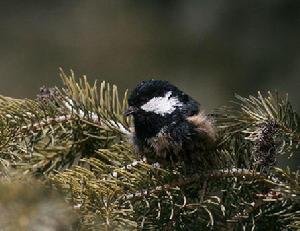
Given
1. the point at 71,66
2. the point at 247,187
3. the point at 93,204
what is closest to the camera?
the point at 93,204

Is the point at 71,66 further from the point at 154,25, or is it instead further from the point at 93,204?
the point at 93,204

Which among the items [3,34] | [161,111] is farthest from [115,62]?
[161,111]

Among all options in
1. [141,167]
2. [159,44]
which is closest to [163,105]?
[141,167]

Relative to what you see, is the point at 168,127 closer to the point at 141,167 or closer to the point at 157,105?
the point at 157,105

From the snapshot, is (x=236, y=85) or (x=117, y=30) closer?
(x=236, y=85)

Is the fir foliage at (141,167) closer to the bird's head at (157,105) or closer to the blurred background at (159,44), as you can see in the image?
the bird's head at (157,105)

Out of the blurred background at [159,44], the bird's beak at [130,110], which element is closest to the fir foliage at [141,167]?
the bird's beak at [130,110]

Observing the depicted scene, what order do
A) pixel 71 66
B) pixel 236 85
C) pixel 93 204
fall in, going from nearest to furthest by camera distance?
pixel 93 204 < pixel 236 85 < pixel 71 66

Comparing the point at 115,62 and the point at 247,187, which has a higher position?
the point at 115,62
